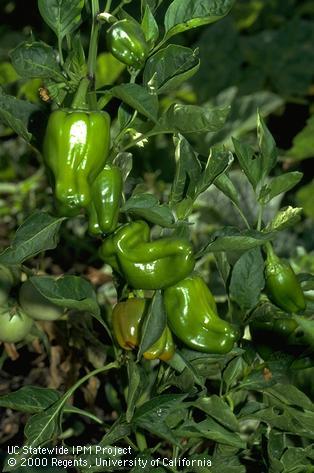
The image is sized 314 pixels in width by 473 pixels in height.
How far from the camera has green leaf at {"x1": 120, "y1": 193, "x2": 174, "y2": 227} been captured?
3.22ft

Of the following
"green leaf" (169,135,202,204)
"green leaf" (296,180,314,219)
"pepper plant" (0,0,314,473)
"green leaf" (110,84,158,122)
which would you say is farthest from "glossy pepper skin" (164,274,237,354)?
"green leaf" (296,180,314,219)

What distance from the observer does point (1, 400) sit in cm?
104

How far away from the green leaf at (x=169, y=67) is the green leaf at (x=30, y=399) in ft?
1.34

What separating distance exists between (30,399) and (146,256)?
242 mm

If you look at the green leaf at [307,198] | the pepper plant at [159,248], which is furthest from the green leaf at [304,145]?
the pepper plant at [159,248]

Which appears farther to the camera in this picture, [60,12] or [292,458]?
[292,458]

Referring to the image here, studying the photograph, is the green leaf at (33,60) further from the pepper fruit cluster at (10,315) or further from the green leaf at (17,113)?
the pepper fruit cluster at (10,315)

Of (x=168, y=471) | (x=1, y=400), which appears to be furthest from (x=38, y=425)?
(x=168, y=471)

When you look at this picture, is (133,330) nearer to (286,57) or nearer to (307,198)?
(307,198)

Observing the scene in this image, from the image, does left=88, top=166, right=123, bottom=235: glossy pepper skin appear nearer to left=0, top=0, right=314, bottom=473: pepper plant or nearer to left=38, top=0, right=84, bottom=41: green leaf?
left=0, top=0, right=314, bottom=473: pepper plant

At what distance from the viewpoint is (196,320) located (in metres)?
1.06

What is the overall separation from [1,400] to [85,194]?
0.90 feet

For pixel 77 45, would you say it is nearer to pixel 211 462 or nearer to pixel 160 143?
pixel 211 462

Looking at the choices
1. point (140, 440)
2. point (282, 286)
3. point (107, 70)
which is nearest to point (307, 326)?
point (282, 286)
